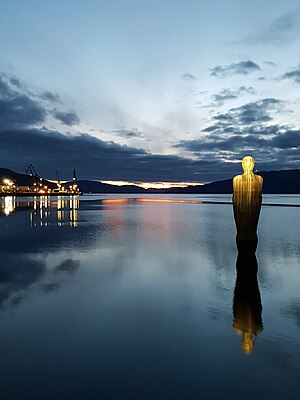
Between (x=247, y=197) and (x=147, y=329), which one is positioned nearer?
(x=147, y=329)

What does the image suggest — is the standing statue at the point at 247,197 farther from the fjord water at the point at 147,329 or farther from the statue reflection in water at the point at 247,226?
the fjord water at the point at 147,329

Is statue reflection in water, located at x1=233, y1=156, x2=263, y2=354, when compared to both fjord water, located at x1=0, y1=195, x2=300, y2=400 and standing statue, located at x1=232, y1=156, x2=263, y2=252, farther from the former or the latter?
fjord water, located at x1=0, y1=195, x2=300, y2=400

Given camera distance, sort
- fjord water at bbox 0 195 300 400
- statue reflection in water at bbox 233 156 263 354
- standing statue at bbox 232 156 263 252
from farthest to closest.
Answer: standing statue at bbox 232 156 263 252, statue reflection in water at bbox 233 156 263 354, fjord water at bbox 0 195 300 400

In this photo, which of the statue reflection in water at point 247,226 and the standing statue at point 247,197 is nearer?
the statue reflection in water at point 247,226

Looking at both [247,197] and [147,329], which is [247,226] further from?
[147,329]

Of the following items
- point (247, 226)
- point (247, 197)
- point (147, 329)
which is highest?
point (247, 197)

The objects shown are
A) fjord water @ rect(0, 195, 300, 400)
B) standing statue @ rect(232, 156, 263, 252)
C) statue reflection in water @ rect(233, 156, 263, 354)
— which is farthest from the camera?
standing statue @ rect(232, 156, 263, 252)

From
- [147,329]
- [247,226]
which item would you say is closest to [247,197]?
[247,226]

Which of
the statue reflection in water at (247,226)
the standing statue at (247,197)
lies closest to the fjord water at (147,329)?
the statue reflection in water at (247,226)

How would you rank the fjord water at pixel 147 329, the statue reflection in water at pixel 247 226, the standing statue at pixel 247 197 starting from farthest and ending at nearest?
the standing statue at pixel 247 197 < the statue reflection in water at pixel 247 226 < the fjord water at pixel 147 329

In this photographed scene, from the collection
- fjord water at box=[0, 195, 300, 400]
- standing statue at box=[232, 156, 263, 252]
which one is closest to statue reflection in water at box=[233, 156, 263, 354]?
standing statue at box=[232, 156, 263, 252]

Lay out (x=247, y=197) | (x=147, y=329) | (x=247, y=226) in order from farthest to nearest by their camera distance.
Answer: (x=247, y=226) < (x=247, y=197) < (x=147, y=329)

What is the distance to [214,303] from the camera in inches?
432

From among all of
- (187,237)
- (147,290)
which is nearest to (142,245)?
(187,237)
